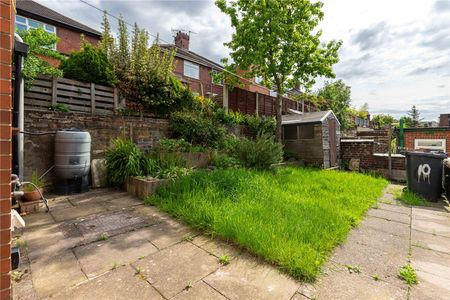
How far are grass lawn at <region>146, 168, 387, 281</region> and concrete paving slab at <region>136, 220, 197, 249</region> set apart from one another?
17 centimetres

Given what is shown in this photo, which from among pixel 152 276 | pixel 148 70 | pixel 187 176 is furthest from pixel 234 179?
pixel 148 70

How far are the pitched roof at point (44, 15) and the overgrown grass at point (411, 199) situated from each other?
744 inches

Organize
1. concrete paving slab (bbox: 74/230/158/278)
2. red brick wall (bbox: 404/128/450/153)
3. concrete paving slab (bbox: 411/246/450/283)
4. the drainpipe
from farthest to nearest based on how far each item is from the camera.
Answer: red brick wall (bbox: 404/128/450/153) < the drainpipe < concrete paving slab (bbox: 411/246/450/283) < concrete paving slab (bbox: 74/230/158/278)

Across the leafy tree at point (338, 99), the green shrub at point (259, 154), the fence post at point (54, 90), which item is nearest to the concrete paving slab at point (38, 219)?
the fence post at point (54, 90)

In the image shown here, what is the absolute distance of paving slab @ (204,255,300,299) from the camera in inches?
74.1

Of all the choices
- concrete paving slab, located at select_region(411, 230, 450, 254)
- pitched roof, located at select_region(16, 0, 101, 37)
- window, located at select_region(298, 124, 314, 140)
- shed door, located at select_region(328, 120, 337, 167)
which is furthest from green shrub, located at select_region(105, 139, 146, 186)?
pitched roof, located at select_region(16, 0, 101, 37)

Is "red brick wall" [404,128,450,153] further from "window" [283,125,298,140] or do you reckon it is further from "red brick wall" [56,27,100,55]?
"red brick wall" [56,27,100,55]

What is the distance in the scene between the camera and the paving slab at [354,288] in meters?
1.92

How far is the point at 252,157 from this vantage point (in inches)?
256

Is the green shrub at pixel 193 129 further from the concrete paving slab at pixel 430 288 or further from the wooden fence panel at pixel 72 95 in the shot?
the concrete paving slab at pixel 430 288

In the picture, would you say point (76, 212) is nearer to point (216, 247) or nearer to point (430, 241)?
point (216, 247)

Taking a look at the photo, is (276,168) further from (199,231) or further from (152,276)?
(152,276)

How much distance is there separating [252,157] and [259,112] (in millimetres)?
5020

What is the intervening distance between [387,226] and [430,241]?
1.83 feet
